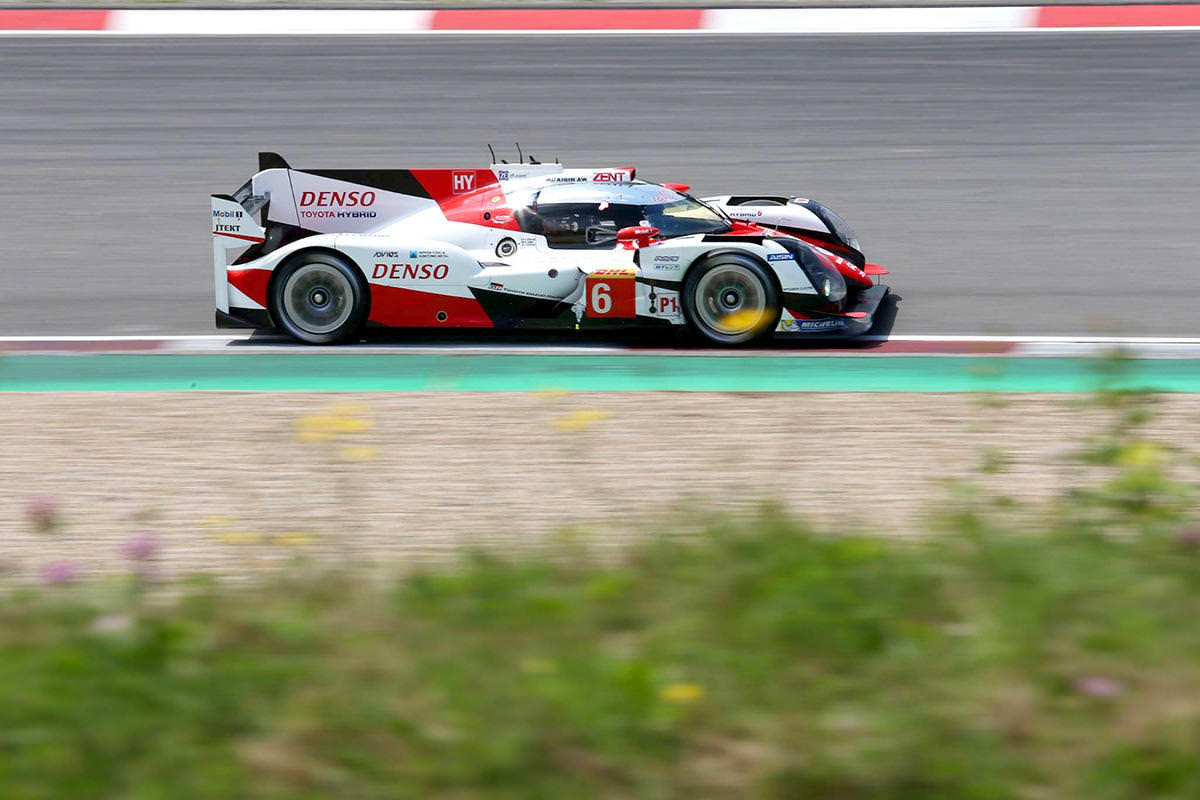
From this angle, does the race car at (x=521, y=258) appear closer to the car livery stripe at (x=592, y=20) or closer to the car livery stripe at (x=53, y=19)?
the car livery stripe at (x=592, y=20)

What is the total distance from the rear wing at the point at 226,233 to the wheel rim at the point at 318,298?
0.42m

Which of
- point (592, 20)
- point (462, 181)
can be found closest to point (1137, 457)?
point (462, 181)

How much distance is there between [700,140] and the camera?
15180mm

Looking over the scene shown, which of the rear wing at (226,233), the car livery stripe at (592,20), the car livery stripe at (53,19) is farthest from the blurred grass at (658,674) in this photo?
the car livery stripe at (53,19)

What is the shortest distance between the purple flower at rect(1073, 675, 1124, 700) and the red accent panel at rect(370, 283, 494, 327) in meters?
6.30

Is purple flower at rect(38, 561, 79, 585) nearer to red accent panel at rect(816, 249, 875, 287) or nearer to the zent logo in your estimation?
red accent panel at rect(816, 249, 875, 287)

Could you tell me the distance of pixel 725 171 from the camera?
14.1 metres

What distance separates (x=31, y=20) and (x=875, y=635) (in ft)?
62.7

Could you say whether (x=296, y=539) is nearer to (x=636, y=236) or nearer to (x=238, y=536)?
(x=238, y=536)

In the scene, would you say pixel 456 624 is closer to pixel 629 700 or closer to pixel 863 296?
pixel 629 700

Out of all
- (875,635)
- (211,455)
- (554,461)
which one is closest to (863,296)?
(554,461)

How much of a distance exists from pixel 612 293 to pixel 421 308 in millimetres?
1274

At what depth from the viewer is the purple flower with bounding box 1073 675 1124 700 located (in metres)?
3.38

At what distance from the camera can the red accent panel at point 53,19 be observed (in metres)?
19.6
